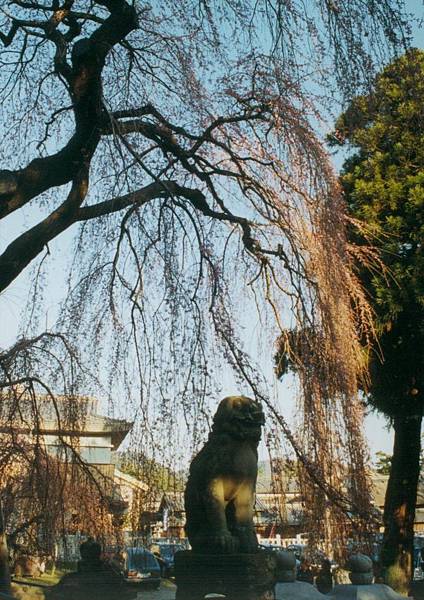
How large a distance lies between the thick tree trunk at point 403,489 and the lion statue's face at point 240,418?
778cm

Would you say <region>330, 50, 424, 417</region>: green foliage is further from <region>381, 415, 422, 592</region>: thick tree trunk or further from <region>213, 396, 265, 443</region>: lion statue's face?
<region>213, 396, 265, 443</region>: lion statue's face

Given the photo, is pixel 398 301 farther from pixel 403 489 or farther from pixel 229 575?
pixel 229 575

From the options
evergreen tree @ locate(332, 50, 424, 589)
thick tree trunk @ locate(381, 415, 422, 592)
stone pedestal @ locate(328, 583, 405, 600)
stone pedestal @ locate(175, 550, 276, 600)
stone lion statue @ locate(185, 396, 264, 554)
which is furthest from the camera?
thick tree trunk @ locate(381, 415, 422, 592)

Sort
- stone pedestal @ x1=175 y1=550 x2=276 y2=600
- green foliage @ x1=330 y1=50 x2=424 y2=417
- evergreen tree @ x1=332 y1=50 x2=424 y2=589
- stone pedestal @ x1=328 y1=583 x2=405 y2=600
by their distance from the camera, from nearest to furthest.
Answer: stone pedestal @ x1=328 y1=583 x2=405 y2=600 < stone pedestal @ x1=175 y1=550 x2=276 y2=600 < green foliage @ x1=330 y1=50 x2=424 y2=417 < evergreen tree @ x1=332 y1=50 x2=424 y2=589

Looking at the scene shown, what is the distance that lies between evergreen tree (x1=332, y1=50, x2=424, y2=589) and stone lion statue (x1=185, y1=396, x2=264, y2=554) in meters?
2.52

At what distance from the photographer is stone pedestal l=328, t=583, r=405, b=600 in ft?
16.7

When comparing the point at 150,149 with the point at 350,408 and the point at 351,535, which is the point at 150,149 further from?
the point at 351,535

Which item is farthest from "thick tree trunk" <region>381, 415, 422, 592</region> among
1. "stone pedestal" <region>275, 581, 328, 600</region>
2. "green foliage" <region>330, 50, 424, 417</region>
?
"stone pedestal" <region>275, 581, 328, 600</region>

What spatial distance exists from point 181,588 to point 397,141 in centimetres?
712

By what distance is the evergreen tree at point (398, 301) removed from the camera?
1107cm

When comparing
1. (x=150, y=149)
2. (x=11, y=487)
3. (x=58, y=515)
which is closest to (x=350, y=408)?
(x=150, y=149)

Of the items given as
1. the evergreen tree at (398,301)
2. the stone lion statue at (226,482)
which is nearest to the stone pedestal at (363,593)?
the stone lion statue at (226,482)

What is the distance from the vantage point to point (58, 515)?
904 centimetres

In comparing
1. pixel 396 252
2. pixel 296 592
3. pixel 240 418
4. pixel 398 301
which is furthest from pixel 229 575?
pixel 398 301
